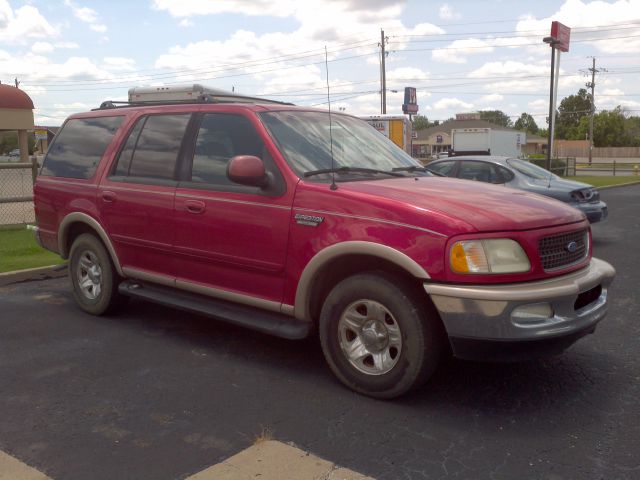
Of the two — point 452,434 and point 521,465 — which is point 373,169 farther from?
point 521,465

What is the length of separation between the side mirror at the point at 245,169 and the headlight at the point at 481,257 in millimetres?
1426

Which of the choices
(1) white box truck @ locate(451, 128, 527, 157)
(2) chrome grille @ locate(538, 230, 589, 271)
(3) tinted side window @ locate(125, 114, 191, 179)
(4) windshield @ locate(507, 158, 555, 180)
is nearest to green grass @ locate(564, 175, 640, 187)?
(1) white box truck @ locate(451, 128, 527, 157)

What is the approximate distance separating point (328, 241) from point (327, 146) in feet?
3.29

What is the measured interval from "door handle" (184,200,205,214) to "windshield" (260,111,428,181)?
751 mm

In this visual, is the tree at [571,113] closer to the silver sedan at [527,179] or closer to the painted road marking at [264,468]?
the silver sedan at [527,179]

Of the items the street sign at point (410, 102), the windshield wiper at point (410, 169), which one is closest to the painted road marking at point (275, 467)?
the windshield wiper at point (410, 169)

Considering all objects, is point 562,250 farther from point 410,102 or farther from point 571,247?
point 410,102

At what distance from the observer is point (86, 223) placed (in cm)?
596

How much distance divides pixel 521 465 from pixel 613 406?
41.8 inches

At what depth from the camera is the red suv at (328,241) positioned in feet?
12.2

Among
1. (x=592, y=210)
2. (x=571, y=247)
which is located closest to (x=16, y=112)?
(x=592, y=210)

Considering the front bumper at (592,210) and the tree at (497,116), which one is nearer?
the front bumper at (592,210)

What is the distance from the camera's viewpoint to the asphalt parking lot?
11.0 feet

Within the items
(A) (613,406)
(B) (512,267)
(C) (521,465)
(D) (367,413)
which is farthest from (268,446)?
(A) (613,406)
